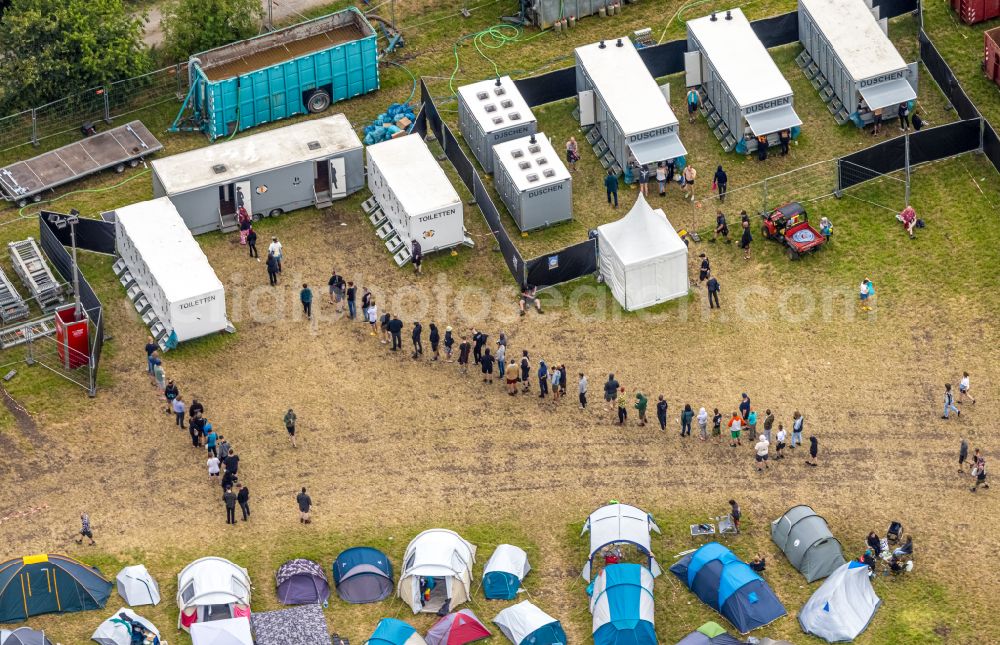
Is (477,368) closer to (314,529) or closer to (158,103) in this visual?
(314,529)

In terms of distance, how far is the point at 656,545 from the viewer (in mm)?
66438

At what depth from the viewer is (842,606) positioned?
64188 millimetres

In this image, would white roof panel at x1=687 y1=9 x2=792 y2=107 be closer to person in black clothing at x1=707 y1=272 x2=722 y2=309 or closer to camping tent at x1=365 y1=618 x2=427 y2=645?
person in black clothing at x1=707 y1=272 x2=722 y2=309

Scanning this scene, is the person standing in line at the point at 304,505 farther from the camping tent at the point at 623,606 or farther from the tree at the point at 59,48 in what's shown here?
the tree at the point at 59,48

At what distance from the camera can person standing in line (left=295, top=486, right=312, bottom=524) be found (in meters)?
65.9

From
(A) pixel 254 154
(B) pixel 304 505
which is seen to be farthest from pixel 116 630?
(A) pixel 254 154

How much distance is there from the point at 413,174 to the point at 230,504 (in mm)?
15818

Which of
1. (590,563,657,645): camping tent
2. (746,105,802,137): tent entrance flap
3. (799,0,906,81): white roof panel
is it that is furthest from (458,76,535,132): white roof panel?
(590,563,657,645): camping tent

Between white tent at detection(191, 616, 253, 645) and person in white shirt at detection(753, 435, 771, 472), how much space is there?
1751 centimetres

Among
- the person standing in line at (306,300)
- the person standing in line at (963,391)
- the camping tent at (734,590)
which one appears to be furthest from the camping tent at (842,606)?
the person standing in line at (306,300)

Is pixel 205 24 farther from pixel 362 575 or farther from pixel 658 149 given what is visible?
pixel 362 575

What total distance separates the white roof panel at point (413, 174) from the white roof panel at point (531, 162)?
2.31 m

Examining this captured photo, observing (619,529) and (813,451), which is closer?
(619,529)

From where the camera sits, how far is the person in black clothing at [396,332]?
2827 inches
